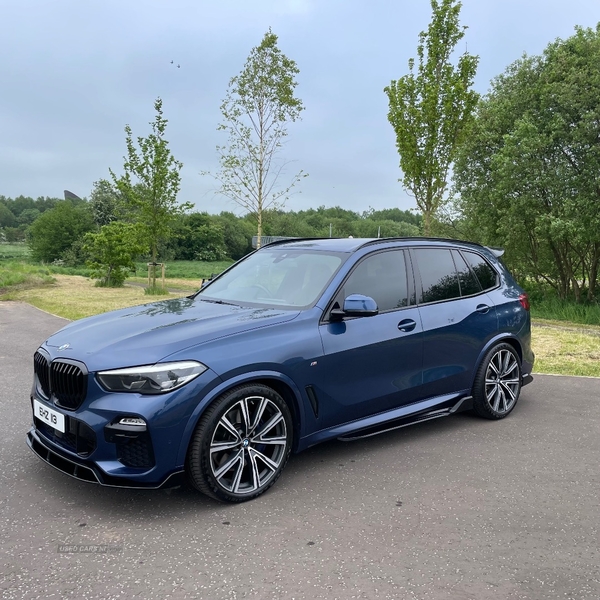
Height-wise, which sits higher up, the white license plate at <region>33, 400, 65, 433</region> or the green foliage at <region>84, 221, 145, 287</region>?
the green foliage at <region>84, 221, 145, 287</region>

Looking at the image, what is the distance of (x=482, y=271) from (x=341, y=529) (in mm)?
3256

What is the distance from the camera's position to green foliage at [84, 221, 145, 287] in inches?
1057

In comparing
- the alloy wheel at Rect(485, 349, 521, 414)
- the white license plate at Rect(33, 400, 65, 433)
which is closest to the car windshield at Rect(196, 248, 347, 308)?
the white license plate at Rect(33, 400, 65, 433)

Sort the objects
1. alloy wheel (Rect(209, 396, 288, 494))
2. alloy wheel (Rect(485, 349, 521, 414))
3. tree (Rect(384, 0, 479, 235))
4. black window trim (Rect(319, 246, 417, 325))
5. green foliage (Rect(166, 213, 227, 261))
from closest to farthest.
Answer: alloy wheel (Rect(209, 396, 288, 494)) → black window trim (Rect(319, 246, 417, 325)) → alloy wheel (Rect(485, 349, 521, 414)) → tree (Rect(384, 0, 479, 235)) → green foliage (Rect(166, 213, 227, 261))

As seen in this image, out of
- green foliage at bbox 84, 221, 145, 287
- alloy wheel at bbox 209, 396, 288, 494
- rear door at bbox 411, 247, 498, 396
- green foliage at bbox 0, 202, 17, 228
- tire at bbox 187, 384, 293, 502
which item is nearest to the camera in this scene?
tire at bbox 187, 384, 293, 502

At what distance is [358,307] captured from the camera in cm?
418

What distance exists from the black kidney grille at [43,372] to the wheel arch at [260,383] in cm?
108

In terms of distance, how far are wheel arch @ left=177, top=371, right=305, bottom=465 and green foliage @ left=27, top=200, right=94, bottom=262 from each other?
7174 centimetres

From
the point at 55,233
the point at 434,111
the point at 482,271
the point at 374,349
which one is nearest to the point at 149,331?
the point at 374,349

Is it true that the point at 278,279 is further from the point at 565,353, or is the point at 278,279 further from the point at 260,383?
the point at 565,353

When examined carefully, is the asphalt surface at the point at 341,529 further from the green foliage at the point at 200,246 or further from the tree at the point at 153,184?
the green foliage at the point at 200,246

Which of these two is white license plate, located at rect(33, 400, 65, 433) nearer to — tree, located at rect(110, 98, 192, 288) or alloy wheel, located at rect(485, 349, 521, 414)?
alloy wheel, located at rect(485, 349, 521, 414)

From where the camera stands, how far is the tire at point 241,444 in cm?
360

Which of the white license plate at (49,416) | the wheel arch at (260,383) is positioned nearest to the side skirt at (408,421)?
the wheel arch at (260,383)
